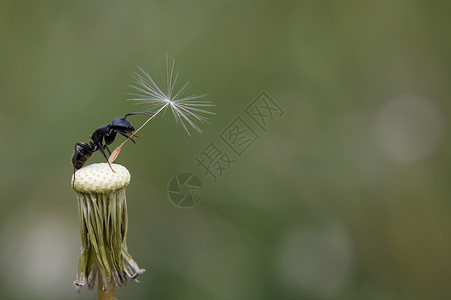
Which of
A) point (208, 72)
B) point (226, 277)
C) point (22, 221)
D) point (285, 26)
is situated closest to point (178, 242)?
point (226, 277)

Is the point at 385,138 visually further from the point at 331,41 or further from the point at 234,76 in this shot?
the point at 234,76

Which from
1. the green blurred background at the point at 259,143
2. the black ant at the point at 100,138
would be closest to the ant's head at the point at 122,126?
the black ant at the point at 100,138

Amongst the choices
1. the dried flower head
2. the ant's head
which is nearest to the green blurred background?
the dried flower head

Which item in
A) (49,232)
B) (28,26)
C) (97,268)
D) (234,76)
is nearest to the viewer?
(97,268)

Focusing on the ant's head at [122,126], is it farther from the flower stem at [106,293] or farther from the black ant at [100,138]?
the flower stem at [106,293]

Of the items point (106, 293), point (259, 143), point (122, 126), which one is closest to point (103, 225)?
point (106, 293)

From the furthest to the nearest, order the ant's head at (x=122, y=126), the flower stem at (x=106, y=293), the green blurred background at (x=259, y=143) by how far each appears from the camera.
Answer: the green blurred background at (x=259, y=143), the ant's head at (x=122, y=126), the flower stem at (x=106, y=293)

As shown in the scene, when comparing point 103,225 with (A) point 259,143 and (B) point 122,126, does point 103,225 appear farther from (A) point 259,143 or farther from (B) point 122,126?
(A) point 259,143

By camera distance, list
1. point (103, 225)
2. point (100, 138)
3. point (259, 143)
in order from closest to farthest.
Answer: point (103, 225)
point (100, 138)
point (259, 143)

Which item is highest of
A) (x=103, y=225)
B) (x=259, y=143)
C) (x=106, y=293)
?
(x=259, y=143)
